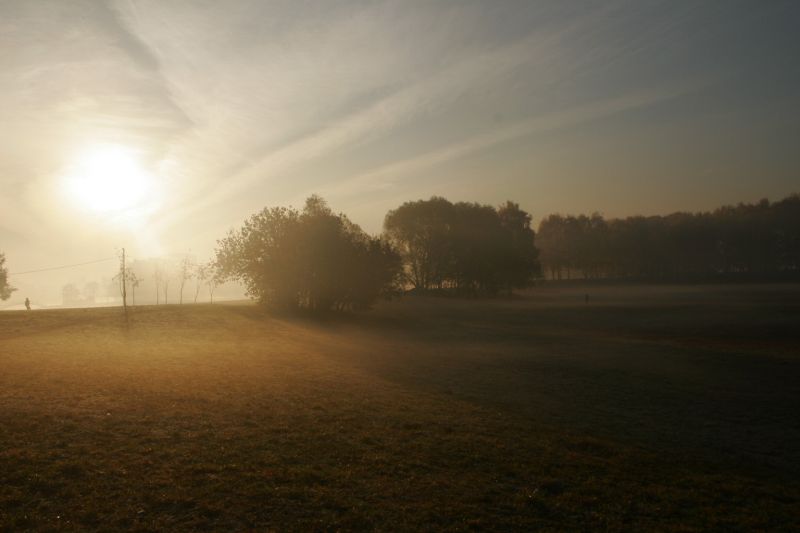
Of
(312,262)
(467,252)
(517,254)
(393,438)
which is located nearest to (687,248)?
(517,254)

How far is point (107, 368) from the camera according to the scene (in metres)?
23.3

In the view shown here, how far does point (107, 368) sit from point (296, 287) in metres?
35.8

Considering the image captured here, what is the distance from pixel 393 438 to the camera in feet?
46.7

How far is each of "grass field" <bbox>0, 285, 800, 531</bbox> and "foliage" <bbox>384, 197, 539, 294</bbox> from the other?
6403cm

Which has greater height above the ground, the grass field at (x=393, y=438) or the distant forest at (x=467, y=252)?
the distant forest at (x=467, y=252)

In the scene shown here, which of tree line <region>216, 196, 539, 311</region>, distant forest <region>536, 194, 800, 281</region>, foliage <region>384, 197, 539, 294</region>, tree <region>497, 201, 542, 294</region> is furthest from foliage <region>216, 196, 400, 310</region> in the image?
distant forest <region>536, 194, 800, 281</region>

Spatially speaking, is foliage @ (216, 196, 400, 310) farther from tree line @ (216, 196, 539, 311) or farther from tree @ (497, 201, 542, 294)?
tree @ (497, 201, 542, 294)

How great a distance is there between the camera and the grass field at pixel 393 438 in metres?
9.70

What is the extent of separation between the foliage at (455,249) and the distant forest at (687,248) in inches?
1896

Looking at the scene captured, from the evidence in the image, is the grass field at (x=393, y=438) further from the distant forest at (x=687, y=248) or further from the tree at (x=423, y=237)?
the distant forest at (x=687, y=248)

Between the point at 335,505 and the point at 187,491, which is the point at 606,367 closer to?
the point at 335,505

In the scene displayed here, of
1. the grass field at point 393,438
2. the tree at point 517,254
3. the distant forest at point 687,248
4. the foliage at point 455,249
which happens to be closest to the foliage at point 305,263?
the grass field at point 393,438

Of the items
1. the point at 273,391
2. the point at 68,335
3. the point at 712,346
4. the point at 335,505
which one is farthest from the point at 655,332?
the point at 68,335

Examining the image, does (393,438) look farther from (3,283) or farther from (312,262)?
(3,283)
